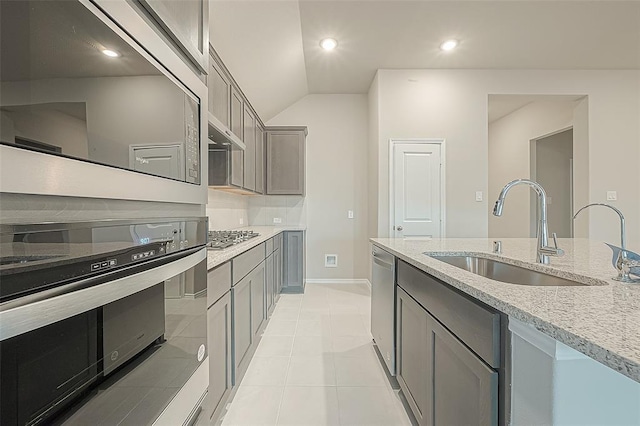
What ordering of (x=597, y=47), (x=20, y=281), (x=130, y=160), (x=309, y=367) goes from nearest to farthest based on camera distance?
1. (x=20, y=281)
2. (x=130, y=160)
3. (x=309, y=367)
4. (x=597, y=47)

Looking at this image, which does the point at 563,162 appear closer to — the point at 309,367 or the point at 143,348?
the point at 309,367

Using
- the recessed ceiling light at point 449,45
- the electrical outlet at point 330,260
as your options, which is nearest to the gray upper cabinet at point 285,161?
the electrical outlet at point 330,260

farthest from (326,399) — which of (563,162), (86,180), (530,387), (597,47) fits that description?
(563,162)

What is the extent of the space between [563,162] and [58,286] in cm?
703

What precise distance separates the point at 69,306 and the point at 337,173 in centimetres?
443

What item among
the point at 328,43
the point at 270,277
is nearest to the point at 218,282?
the point at 270,277

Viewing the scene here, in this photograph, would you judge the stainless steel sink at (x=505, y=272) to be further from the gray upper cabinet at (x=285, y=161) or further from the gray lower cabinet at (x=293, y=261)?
the gray upper cabinet at (x=285, y=161)

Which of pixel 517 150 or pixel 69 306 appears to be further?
pixel 517 150

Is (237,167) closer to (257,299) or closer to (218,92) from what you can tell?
(218,92)

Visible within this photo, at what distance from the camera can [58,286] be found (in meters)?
0.45

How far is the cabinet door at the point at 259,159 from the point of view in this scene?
13.0 feet

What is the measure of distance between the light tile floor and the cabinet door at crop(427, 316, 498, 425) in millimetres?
647

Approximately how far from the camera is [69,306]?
0.46 metres

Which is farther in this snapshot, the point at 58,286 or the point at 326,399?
the point at 326,399
